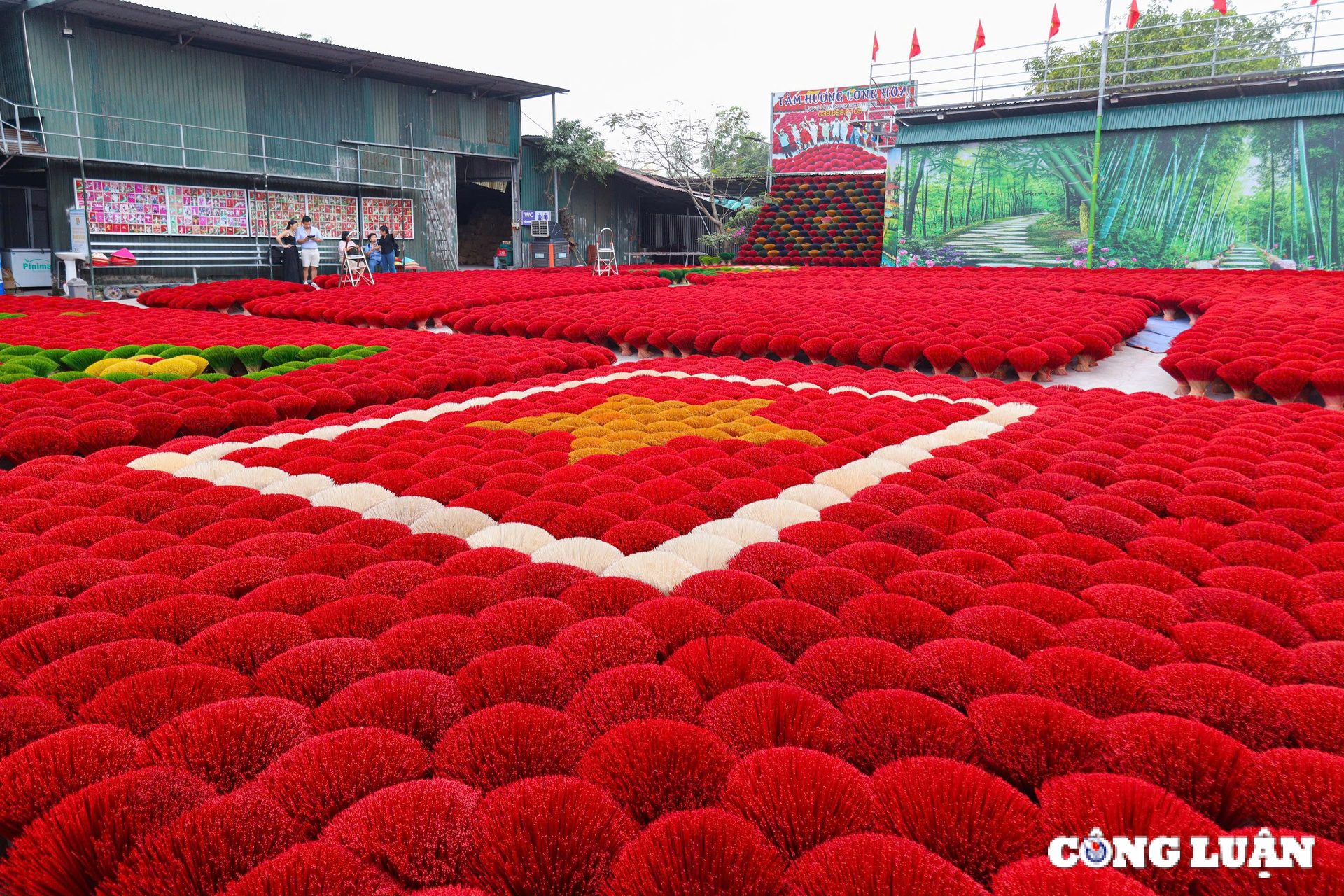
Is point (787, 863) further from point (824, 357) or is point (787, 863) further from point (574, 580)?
point (824, 357)

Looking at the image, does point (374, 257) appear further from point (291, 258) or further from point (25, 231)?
point (25, 231)

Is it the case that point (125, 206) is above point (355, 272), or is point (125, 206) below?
above

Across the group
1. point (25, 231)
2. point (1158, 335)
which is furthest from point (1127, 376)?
point (25, 231)

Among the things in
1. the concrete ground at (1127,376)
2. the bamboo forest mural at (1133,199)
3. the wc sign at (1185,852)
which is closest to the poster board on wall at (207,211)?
the concrete ground at (1127,376)

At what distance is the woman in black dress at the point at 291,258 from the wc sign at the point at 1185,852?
14.8 m

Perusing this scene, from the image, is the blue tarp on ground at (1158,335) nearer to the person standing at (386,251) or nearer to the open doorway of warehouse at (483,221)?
the person standing at (386,251)

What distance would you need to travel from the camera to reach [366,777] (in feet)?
3.70

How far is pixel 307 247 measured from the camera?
13664mm

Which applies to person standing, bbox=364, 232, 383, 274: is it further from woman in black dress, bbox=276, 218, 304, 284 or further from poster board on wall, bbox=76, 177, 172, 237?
poster board on wall, bbox=76, 177, 172, 237

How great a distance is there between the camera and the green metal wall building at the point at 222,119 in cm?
1349

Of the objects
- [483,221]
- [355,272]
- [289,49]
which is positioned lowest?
[355,272]

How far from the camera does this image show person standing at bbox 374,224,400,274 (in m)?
15.1

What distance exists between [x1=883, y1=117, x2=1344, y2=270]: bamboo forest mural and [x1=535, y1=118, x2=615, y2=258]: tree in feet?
26.1

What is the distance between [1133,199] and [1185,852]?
17.7 meters
